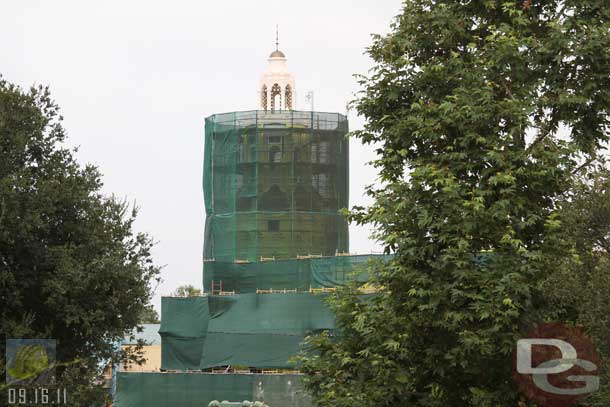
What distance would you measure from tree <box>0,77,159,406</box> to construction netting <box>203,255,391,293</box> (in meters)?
28.8

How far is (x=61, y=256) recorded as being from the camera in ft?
101

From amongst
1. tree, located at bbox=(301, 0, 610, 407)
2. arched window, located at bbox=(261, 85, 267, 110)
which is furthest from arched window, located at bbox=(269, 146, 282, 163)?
tree, located at bbox=(301, 0, 610, 407)

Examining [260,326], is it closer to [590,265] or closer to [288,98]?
[288,98]

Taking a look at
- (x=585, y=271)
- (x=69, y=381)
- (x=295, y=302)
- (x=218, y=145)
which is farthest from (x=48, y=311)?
(x=218, y=145)

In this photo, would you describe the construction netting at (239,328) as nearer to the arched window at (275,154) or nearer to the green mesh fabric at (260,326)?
the green mesh fabric at (260,326)

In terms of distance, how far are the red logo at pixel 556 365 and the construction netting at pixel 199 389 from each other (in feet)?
109

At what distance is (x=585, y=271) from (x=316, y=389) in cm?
860

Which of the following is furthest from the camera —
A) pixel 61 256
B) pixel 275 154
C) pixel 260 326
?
pixel 275 154

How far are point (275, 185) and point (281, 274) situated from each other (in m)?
5.15

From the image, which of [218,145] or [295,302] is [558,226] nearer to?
[295,302]

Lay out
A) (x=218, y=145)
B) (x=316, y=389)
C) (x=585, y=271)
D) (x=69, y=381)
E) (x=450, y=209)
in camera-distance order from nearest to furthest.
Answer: (x=585, y=271) < (x=450, y=209) < (x=316, y=389) < (x=69, y=381) < (x=218, y=145)

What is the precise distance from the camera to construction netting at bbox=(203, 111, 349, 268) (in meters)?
66.4

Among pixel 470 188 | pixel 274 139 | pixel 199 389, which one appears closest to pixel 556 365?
pixel 470 188

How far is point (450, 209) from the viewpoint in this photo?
2266 cm
